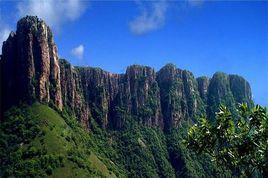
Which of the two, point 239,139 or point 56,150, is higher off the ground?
point 56,150

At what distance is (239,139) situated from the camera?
38.7m

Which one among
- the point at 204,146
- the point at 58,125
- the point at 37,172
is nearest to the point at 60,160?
the point at 37,172

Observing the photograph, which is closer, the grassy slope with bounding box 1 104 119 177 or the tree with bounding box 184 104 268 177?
the tree with bounding box 184 104 268 177

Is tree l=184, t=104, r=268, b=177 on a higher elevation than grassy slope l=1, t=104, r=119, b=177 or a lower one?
lower

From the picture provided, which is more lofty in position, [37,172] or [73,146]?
[73,146]

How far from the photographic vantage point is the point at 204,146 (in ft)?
133

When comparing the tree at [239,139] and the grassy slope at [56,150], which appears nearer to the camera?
the tree at [239,139]

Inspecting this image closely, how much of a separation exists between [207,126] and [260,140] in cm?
391

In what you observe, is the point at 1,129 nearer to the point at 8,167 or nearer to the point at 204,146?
the point at 8,167

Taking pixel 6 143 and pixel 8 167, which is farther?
pixel 6 143

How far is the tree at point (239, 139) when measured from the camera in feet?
125

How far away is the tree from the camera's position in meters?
38.0

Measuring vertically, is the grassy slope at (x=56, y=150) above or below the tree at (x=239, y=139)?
above

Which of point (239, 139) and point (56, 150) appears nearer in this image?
point (239, 139)
